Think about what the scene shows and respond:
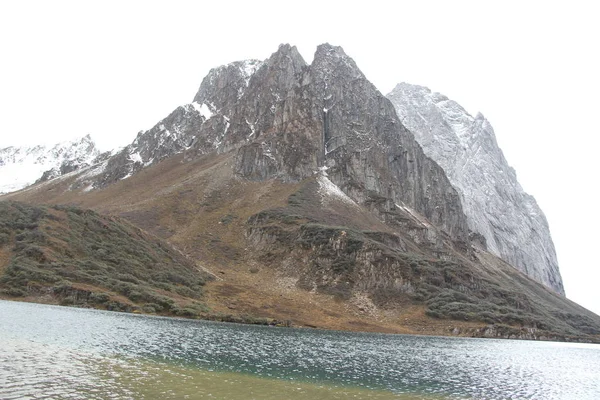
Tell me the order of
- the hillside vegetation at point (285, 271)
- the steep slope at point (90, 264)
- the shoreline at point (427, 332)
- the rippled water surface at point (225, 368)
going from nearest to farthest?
1. the rippled water surface at point (225, 368)
2. the shoreline at point (427, 332)
3. the steep slope at point (90, 264)
4. the hillside vegetation at point (285, 271)

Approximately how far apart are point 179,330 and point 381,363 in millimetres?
31708

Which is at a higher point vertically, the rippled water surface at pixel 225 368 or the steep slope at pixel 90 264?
the steep slope at pixel 90 264

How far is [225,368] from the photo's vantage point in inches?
1710

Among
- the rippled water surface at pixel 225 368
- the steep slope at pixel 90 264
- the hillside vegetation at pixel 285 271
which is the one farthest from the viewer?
the hillside vegetation at pixel 285 271

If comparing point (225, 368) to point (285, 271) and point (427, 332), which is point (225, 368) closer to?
point (427, 332)

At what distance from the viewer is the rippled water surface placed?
32.1 m

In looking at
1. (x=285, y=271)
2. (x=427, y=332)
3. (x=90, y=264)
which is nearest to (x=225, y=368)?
(x=90, y=264)

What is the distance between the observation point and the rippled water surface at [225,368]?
1262 inches

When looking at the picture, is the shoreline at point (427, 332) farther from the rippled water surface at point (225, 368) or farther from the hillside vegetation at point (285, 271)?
the rippled water surface at point (225, 368)

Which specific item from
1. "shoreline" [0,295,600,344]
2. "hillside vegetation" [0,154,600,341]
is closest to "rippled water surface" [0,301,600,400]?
"shoreline" [0,295,600,344]

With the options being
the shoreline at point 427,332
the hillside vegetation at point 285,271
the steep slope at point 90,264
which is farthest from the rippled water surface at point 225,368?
the hillside vegetation at point 285,271

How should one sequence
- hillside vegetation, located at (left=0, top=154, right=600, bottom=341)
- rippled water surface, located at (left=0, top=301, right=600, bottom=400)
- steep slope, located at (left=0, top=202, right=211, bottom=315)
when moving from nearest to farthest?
1. rippled water surface, located at (left=0, top=301, right=600, bottom=400)
2. steep slope, located at (left=0, top=202, right=211, bottom=315)
3. hillside vegetation, located at (left=0, top=154, right=600, bottom=341)

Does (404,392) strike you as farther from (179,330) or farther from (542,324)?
(542,324)

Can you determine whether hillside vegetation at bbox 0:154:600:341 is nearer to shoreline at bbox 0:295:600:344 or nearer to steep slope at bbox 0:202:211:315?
steep slope at bbox 0:202:211:315
